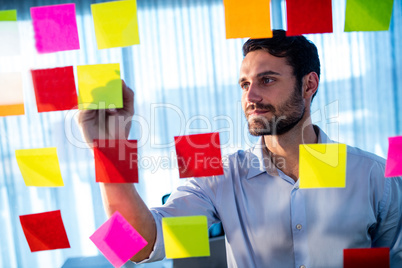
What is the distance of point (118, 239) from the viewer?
0.77m

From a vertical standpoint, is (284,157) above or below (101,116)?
below

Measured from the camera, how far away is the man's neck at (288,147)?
1058mm

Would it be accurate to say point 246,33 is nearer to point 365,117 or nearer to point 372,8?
point 372,8

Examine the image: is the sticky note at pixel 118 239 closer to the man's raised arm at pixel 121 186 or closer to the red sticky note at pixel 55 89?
the man's raised arm at pixel 121 186

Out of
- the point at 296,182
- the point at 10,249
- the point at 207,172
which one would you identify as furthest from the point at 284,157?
the point at 10,249

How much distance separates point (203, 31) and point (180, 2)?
26 centimetres

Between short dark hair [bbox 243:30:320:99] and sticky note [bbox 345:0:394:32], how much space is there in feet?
1.07

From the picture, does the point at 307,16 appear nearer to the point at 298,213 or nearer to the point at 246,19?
the point at 246,19

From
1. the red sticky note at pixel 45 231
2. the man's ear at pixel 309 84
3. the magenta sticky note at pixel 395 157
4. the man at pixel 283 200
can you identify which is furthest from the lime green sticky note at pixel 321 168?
the red sticky note at pixel 45 231

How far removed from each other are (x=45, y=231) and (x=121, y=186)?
20 cm

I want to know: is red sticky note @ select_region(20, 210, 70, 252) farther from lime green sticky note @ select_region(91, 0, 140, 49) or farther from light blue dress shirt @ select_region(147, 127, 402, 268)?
lime green sticky note @ select_region(91, 0, 140, 49)

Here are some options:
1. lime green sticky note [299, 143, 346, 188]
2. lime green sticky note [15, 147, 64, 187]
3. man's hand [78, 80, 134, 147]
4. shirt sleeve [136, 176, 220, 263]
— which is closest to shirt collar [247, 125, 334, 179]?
shirt sleeve [136, 176, 220, 263]

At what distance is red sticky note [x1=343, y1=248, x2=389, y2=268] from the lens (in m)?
0.76

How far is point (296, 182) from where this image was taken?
977mm
